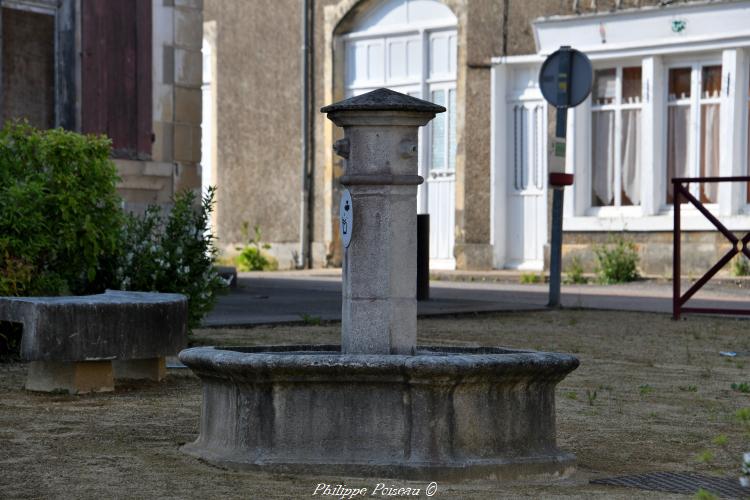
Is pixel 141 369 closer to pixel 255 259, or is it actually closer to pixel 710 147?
pixel 710 147

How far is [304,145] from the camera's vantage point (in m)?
21.5

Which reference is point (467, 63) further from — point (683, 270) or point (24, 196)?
point (24, 196)

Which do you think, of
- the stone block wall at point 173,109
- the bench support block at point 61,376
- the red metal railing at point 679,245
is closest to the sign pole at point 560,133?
the red metal railing at point 679,245

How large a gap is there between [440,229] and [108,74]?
8.92m

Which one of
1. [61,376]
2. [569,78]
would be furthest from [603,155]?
[61,376]

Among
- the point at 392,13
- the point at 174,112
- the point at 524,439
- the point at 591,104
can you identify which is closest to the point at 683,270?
the point at 591,104

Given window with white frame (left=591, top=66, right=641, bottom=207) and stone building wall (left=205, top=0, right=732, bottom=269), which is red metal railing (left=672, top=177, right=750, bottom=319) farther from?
stone building wall (left=205, top=0, right=732, bottom=269)

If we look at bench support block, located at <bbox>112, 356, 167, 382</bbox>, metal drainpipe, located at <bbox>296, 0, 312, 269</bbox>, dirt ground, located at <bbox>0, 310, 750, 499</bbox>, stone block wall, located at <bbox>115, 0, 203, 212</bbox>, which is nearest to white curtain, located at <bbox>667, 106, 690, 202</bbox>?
metal drainpipe, located at <bbox>296, 0, 312, 269</bbox>

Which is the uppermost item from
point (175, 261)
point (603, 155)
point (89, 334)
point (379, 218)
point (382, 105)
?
point (603, 155)

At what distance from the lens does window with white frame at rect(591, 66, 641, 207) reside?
1805cm

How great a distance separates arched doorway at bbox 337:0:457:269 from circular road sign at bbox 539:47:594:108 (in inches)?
279

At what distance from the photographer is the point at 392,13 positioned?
2053 cm

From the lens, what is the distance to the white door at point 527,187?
744 inches

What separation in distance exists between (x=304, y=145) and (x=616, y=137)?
17.3 feet
